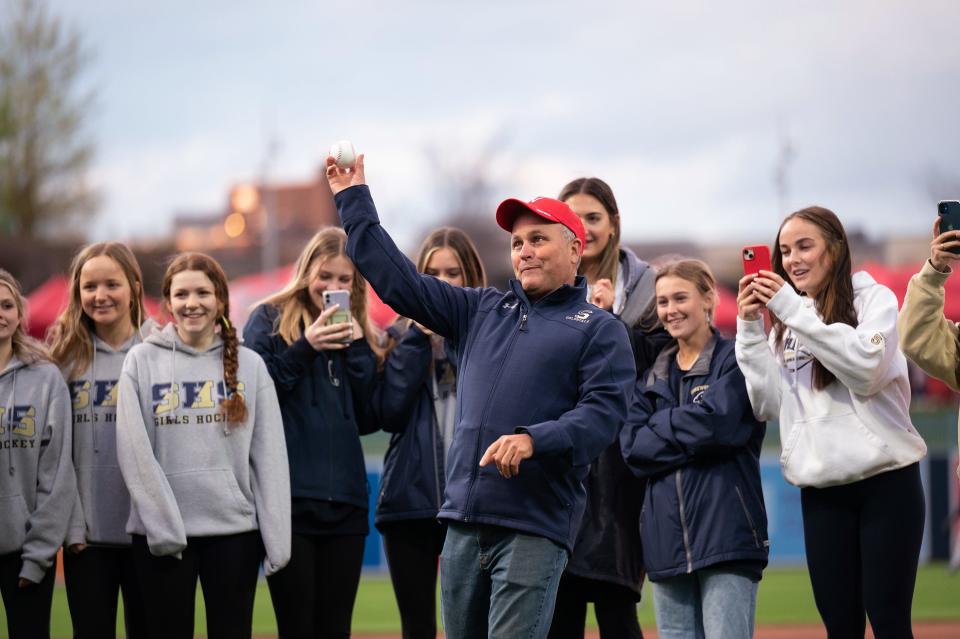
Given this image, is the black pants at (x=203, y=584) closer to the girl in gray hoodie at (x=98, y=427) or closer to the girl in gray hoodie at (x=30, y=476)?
the girl in gray hoodie at (x=98, y=427)

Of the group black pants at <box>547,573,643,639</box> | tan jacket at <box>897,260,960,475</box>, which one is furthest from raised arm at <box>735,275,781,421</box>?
black pants at <box>547,573,643,639</box>

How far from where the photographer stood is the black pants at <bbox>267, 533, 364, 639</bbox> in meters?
5.66

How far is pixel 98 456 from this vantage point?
225 inches

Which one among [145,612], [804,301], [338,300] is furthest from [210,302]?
[804,301]

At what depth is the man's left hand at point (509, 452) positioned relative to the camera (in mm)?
4090

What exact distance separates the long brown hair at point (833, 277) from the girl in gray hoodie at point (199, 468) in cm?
253

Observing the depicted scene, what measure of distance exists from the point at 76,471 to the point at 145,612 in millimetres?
803

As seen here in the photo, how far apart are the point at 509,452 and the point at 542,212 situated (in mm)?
1078

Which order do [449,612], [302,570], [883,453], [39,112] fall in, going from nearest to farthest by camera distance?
[449,612] → [883,453] → [302,570] → [39,112]

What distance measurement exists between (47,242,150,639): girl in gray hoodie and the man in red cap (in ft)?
5.98

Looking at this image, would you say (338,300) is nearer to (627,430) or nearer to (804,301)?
(627,430)

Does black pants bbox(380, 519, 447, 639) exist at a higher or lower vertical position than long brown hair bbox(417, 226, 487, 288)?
lower

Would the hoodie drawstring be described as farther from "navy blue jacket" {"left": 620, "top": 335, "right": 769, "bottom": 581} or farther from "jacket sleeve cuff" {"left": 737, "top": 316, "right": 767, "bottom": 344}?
"jacket sleeve cuff" {"left": 737, "top": 316, "right": 767, "bottom": 344}

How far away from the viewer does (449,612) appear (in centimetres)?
447
